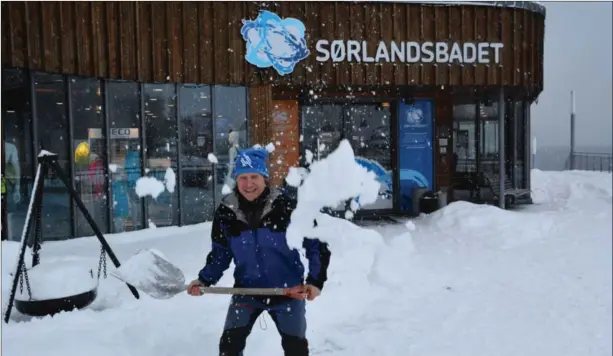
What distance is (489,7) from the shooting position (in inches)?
496

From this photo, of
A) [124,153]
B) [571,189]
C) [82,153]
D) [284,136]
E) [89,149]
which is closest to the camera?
[82,153]

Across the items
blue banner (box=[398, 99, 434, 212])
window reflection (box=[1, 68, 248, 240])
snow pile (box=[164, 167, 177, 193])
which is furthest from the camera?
blue banner (box=[398, 99, 434, 212])

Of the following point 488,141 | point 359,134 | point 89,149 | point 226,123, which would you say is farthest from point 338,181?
point 488,141

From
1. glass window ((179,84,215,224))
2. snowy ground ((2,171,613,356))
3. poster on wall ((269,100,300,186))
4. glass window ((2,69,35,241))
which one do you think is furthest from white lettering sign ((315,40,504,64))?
glass window ((2,69,35,241))

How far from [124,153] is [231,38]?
3.21 meters

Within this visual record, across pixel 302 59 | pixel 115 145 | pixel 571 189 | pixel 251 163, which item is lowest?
pixel 571 189

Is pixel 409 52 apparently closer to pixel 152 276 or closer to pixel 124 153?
pixel 124 153

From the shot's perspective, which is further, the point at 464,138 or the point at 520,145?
the point at 520,145

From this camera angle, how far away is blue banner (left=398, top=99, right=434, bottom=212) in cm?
1322

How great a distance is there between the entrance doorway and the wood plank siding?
3.31 ft

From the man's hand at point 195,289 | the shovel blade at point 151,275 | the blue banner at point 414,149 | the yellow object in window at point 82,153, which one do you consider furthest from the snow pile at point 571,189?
the man's hand at point 195,289

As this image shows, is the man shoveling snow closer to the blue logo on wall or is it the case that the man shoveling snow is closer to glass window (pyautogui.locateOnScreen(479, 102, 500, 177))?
the blue logo on wall

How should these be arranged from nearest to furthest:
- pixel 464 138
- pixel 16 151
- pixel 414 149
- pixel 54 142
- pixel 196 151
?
1. pixel 16 151
2. pixel 54 142
3. pixel 196 151
4. pixel 414 149
5. pixel 464 138

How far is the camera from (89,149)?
33.1 ft
